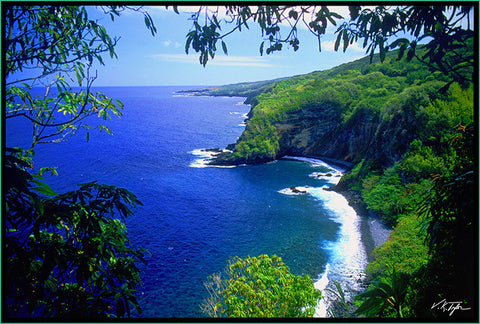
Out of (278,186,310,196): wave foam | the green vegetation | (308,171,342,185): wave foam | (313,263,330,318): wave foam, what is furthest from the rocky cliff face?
the green vegetation

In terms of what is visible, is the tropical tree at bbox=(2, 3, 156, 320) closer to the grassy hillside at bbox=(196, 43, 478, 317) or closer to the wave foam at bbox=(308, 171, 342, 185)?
the grassy hillside at bbox=(196, 43, 478, 317)

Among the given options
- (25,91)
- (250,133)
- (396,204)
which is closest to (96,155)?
(250,133)

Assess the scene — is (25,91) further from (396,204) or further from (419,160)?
(419,160)

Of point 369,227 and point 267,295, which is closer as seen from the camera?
point 267,295

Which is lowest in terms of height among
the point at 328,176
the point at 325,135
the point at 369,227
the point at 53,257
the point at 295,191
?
the point at 328,176

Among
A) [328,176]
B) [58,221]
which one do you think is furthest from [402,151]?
[58,221]

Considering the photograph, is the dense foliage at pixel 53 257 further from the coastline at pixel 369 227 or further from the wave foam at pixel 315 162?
the wave foam at pixel 315 162

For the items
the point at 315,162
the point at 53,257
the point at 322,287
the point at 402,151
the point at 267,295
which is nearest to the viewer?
the point at 53,257

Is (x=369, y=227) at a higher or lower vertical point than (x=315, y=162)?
higher

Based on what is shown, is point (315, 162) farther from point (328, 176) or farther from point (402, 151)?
point (402, 151)
